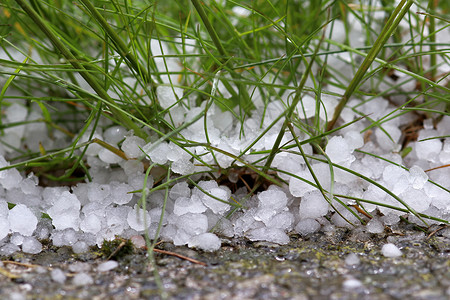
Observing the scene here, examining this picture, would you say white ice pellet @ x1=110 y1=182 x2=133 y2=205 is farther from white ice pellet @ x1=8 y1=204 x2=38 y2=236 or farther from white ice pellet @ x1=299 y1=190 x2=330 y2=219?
white ice pellet @ x1=299 y1=190 x2=330 y2=219

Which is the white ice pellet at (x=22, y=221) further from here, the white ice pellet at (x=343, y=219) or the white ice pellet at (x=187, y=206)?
the white ice pellet at (x=343, y=219)

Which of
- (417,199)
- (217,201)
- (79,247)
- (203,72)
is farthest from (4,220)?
(417,199)

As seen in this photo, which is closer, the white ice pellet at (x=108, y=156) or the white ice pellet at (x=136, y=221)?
the white ice pellet at (x=136, y=221)

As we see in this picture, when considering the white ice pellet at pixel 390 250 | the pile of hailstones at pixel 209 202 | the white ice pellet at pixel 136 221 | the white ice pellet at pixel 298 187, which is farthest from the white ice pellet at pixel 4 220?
the white ice pellet at pixel 390 250

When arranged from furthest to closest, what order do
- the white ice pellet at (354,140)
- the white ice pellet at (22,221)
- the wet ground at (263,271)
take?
1. the white ice pellet at (354,140)
2. the white ice pellet at (22,221)
3. the wet ground at (263,271)

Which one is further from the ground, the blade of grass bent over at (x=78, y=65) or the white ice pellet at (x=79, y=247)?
the blade of grass bent over at (x=78, y=65)

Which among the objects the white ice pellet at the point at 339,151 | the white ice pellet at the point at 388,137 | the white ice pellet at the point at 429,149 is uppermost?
the white ice pellet at the point at 388,137

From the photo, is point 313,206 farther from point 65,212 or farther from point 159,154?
point 65,212

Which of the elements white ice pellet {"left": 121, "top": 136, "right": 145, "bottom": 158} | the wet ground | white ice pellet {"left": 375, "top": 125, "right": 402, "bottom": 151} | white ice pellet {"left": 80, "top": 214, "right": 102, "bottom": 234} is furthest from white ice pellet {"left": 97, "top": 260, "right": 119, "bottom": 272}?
white ice pellet {"left": 375, "top": 125, "right": 402, "bottom": 151}
